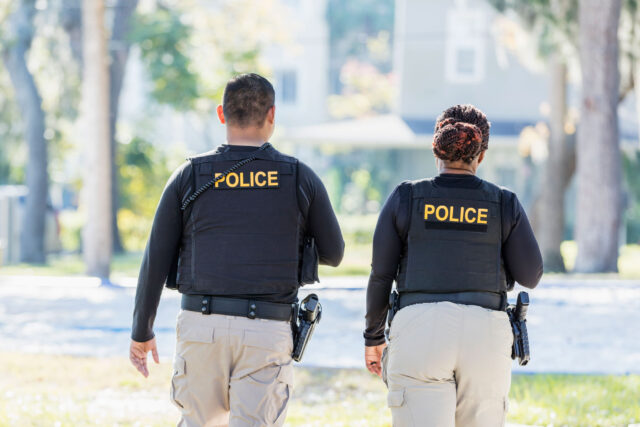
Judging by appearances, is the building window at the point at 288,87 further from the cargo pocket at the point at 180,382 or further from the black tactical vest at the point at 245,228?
the cargo pocket at the point at 180,382

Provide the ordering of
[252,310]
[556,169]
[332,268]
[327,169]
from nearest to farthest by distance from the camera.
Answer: [252,310], [556,169], [332,268], [327,169]

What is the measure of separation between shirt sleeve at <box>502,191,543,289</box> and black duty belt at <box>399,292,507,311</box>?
146 millimetres

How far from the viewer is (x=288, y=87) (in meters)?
43.1

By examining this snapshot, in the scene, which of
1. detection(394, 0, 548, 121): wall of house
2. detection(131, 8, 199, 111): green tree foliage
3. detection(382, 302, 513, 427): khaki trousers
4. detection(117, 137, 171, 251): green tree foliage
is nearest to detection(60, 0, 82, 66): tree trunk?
detection(131, 8, 199, 111): green tree foliage

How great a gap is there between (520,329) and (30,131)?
2027cm

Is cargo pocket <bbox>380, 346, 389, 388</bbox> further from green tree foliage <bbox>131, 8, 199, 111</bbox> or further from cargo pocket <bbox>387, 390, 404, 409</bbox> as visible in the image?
green tree foliage <bbox>131, 8, 199, 111</bbox>

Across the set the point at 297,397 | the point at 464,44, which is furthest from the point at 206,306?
the point at 464,44

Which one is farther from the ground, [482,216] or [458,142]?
[458,142]

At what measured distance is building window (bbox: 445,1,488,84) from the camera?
2917 cm

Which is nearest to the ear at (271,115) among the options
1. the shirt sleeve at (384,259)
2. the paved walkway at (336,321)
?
the shirt sleeve at (384,259)

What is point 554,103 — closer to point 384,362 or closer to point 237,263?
point 384,362

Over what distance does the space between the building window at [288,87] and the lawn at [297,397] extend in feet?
114

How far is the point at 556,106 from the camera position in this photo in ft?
64.1

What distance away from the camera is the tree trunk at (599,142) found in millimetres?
16484
